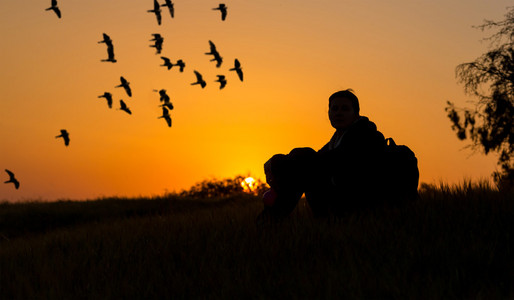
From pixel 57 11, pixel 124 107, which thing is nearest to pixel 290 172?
pixel 124 107

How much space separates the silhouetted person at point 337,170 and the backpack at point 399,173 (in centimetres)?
10

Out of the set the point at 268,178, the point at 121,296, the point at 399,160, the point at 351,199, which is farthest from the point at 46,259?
the point at 399,160

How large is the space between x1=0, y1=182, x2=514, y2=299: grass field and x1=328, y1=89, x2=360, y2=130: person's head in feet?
3.47

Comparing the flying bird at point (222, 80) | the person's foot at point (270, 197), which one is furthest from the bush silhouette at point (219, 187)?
the person's foot at point (270, 197)

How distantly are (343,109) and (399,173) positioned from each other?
894mm

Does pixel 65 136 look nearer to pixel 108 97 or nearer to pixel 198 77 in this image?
pixel 108 97

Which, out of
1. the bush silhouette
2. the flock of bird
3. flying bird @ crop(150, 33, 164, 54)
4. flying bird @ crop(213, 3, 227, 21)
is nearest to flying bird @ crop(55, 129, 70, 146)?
the flock of bird

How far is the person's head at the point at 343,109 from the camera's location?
583cm

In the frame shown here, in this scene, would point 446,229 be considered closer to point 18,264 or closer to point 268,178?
point 268,178

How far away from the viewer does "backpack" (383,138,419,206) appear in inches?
223

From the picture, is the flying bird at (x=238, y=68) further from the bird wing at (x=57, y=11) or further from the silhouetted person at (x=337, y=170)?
the silhouetted person at (x=337, y=170)

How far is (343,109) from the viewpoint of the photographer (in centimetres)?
583

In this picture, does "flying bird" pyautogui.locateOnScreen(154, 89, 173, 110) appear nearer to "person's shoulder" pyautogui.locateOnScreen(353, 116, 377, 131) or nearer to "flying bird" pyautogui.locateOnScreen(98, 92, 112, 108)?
"flying bird" pyautogui.locateOnScreen(98, 92, 112, 108)

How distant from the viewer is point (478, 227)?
18.2 ft
